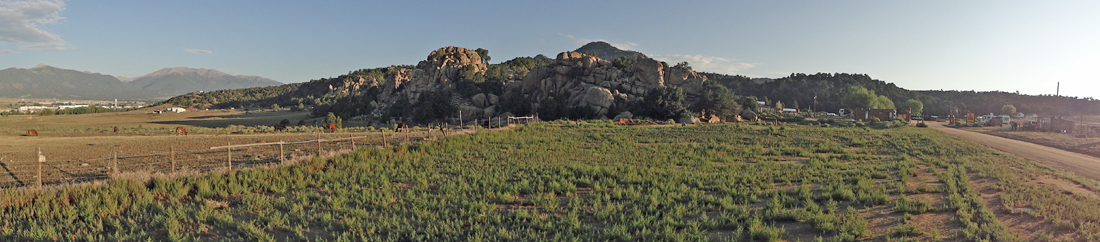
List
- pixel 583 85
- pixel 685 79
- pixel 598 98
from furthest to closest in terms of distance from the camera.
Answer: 1. pixel 685 79
2. pixel 583 85
3. pixel 598 98

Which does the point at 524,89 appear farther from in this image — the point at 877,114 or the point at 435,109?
the point at 877,114

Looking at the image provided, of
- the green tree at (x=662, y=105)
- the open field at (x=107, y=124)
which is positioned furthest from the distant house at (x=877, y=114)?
the open field at (x=107, y=124)

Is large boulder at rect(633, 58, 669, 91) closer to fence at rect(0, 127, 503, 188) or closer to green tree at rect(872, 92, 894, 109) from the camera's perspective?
Answer: fence at rect(0, 127, 503, 188)

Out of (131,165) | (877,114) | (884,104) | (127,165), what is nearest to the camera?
(131,165)

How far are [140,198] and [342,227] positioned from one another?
6071mm

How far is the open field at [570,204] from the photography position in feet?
25.9

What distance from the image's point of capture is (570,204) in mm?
10117

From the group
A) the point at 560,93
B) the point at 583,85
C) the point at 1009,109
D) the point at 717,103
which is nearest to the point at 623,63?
the point at 583,85

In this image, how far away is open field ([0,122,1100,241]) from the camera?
25.9ft

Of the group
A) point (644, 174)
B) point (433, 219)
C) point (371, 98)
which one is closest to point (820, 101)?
point (371, 98)

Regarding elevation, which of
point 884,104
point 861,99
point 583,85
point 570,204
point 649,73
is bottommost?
point 570,204

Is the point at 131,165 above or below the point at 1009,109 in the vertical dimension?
below

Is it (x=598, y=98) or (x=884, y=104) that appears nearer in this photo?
(x=598, y=98)

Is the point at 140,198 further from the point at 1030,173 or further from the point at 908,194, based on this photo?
the point at 1030,173
